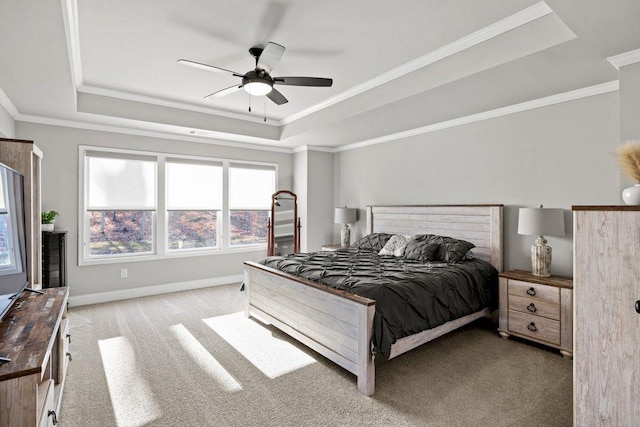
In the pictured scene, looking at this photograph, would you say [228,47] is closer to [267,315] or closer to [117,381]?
[267,315]

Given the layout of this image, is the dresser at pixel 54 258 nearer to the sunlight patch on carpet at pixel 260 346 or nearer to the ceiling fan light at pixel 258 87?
the sunlight patch on carpet at pixel 260 346

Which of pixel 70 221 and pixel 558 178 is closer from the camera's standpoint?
pixel 558 178

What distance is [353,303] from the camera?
253 cm

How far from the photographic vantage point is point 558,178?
3.50 m

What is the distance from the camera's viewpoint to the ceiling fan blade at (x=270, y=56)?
8.36 feet

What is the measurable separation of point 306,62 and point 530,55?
6.24 ft

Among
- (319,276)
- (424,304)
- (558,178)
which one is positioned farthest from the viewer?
(558,178)

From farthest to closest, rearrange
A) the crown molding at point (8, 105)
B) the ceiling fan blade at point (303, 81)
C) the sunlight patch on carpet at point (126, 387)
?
the crown molding at point (8, 105), the ceiling fan blade at point (303, 81), the sunlight patch on carpet at point (126, 387)

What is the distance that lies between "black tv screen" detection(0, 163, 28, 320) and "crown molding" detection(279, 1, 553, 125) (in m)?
3.21

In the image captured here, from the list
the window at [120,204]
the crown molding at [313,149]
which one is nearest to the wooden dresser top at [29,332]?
the window at [120,204]

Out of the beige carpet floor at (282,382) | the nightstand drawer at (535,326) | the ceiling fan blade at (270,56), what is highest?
the ceiling fan blade at (270,56)

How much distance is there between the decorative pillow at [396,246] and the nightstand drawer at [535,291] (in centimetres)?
126

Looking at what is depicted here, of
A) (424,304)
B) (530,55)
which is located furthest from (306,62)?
(424,304)

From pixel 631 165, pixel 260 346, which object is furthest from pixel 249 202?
pixel 631 165
